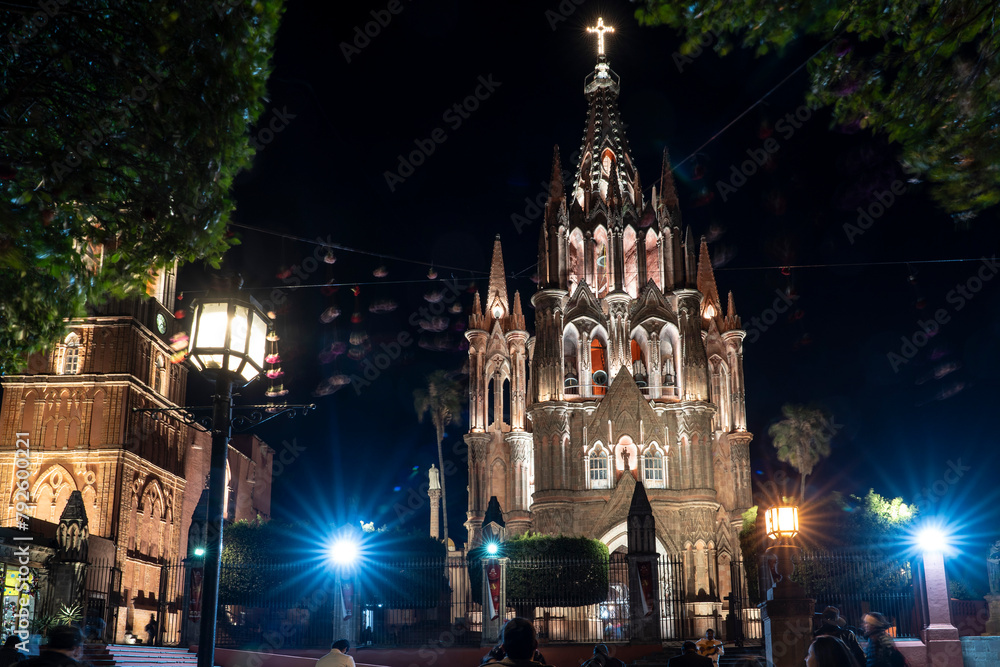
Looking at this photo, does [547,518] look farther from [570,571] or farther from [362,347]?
[362,347]

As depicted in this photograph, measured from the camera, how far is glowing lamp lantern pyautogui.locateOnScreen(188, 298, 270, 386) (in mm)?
7992

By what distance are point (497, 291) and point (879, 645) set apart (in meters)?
40.5

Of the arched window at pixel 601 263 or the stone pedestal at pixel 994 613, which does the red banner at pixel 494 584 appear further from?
the arched window at pixel 601 263

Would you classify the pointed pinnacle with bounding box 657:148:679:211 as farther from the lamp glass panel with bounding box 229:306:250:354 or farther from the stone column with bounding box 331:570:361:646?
the lamp glass panel with bounding box 229:306:250:354

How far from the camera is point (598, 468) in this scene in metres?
40.8

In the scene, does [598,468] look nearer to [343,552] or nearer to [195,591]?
[343,552]

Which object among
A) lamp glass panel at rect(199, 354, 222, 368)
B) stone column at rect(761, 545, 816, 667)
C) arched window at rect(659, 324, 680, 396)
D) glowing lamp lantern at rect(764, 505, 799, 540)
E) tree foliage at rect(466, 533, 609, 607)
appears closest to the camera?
lamp glass panel at rect(199, 354, 222, 368)

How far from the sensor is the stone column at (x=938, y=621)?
19.6m

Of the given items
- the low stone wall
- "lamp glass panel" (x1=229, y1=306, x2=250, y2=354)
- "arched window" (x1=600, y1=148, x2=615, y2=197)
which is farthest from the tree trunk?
"lamp glass panel" (x1=229, y1=306, x2=250, y2=354)

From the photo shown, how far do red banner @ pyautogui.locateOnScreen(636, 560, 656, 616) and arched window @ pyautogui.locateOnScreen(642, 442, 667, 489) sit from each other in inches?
610

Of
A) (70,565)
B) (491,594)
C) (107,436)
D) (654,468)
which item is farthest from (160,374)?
(491,594)

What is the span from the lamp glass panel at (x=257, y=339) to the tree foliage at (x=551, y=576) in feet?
52.0

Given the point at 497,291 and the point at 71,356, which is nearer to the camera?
the point at 71,356

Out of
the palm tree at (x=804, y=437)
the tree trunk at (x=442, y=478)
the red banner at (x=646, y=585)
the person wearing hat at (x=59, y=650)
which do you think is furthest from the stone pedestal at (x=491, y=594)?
the palm tree at (x=804, y=437)
